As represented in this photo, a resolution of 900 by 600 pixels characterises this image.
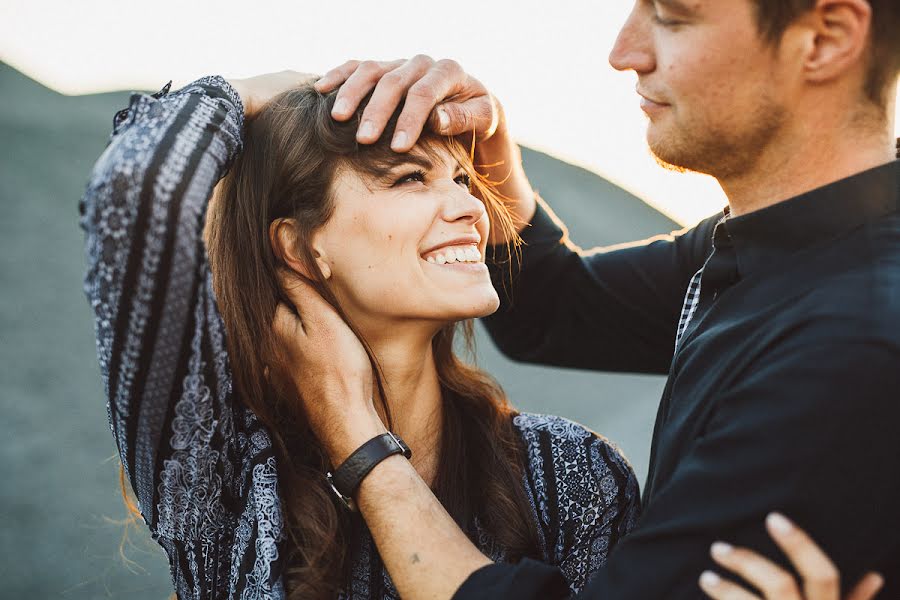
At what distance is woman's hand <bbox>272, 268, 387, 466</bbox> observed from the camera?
1.73 m

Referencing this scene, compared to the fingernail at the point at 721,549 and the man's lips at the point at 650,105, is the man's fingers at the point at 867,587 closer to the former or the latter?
the fingernail at the point at 721,549

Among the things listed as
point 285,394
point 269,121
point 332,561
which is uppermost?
point 269,121

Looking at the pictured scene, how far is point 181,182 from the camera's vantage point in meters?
1.50

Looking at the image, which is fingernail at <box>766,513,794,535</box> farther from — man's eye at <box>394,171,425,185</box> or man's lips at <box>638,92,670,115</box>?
man's eye at <box>394,171,425,185</box>

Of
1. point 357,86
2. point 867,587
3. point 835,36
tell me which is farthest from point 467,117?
point 867,587

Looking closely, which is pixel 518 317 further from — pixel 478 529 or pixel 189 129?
pixel 189 129

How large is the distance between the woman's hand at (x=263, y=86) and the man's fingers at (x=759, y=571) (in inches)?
55.9

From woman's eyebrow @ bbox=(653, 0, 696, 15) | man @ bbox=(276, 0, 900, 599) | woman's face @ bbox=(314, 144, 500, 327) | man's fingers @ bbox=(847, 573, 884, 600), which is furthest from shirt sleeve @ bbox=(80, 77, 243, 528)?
man's fingers @ bbox=(847, 573, 884, 600)

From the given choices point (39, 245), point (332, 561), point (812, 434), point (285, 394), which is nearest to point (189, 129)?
point (285, 394)

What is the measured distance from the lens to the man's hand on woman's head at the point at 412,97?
193 cm

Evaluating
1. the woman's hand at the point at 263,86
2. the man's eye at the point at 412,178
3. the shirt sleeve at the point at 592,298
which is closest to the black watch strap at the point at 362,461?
the man's eye at the point at 412,178

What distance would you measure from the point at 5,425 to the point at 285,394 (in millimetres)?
3318

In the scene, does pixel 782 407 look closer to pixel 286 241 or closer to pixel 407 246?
pixel 407 246

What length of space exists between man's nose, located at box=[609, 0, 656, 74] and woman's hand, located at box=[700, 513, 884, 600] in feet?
3.11
